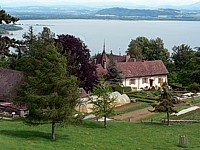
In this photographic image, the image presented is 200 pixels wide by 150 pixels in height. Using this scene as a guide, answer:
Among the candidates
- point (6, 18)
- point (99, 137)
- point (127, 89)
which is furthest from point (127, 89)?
point (99, 137)

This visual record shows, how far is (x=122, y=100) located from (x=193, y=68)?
20885 mm

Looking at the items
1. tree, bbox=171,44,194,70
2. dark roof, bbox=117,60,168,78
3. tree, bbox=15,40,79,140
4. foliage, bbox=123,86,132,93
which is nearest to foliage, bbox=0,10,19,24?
tree, bbox=15,40,79,140

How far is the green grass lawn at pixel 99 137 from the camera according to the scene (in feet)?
66.1

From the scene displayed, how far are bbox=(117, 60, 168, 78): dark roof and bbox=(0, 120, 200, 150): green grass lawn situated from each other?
30.8 m

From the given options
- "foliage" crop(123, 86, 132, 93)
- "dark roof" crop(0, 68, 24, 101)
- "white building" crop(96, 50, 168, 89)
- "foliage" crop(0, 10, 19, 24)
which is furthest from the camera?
"white building" crop(96, 50, 168, 89)

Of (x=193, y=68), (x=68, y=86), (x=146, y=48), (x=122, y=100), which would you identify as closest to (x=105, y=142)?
(x=68, y=86)

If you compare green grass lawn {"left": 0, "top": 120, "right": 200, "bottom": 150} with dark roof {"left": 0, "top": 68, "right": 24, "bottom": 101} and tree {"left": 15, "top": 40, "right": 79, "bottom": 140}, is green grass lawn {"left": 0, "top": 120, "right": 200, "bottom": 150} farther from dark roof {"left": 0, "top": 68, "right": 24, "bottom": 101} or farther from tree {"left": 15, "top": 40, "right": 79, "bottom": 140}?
dark roof {"left": 0, "top": 68, "right": 24, "bottom": 101}

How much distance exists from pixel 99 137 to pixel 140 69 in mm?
39387

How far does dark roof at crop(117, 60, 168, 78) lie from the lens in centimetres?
6094

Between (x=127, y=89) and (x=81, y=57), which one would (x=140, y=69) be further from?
(x=81, y=57)

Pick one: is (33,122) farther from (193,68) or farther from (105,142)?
(193,68)

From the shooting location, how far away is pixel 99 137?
79.2 ft

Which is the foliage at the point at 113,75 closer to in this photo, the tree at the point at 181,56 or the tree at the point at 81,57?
the tree at the point at 81,57

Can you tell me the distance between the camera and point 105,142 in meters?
22.5
